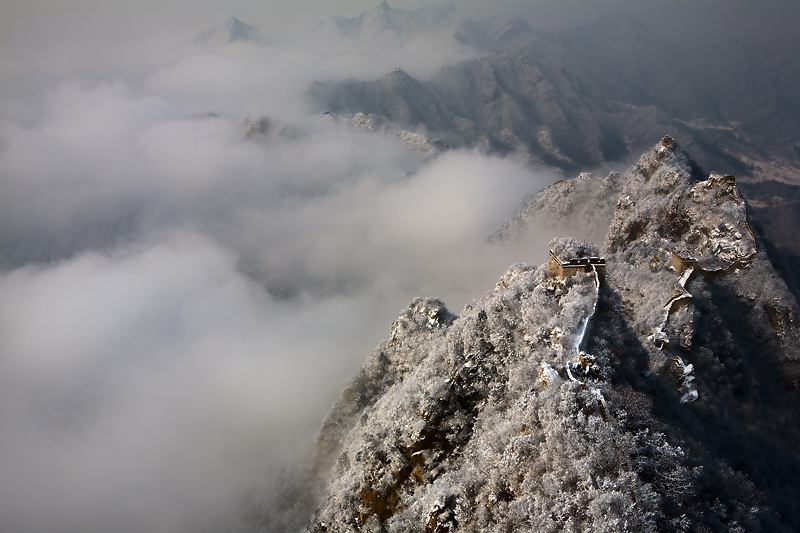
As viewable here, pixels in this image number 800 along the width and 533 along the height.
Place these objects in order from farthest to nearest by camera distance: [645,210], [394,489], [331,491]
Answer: [645,210], [331,491], [394,489]

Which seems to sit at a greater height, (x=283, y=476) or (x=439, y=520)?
(x=283, y=476)

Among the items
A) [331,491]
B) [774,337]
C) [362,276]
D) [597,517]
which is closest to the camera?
[597,517]

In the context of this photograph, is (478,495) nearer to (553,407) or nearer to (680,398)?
(553,407)

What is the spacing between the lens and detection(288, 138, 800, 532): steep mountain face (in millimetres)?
17625

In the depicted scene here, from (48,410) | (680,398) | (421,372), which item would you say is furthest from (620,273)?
(48,410)

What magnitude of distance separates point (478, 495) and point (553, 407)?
5550 millimetres

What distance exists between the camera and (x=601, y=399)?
19812mm

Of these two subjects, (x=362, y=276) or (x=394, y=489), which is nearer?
(x=394, y=489)

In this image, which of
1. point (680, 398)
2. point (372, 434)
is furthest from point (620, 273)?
point (372, 434)

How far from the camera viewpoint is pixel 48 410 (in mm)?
163375

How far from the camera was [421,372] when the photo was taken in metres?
35.8

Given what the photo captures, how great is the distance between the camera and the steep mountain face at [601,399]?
57.8ft

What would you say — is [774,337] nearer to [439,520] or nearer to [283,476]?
[439,520]

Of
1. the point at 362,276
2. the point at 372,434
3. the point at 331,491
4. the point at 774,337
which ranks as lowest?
the point at 774,337
